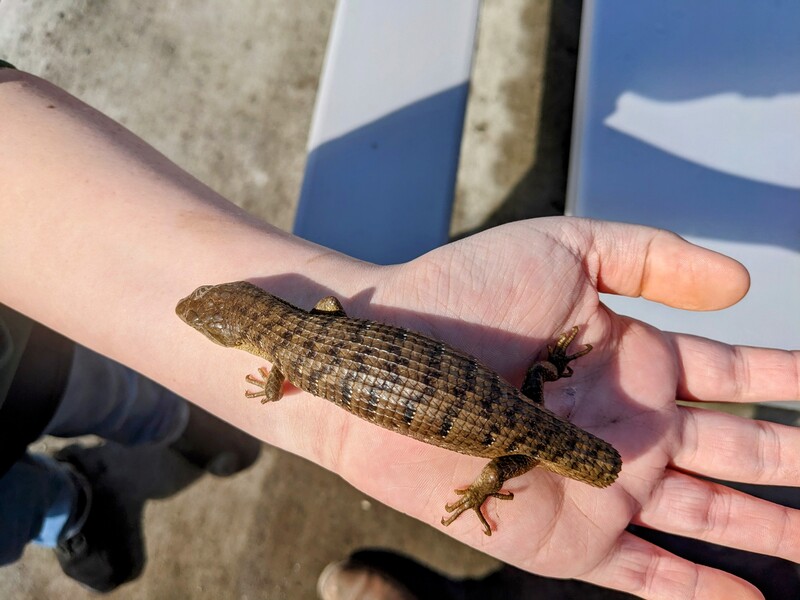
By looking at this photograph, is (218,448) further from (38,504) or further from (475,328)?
(475,328)

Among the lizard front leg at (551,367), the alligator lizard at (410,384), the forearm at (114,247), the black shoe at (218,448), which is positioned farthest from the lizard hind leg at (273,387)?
the black shoe at (218,448)

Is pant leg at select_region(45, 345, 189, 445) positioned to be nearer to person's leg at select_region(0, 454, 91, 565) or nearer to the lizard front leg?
person's leg at select_region(0, 454, 91, 565)

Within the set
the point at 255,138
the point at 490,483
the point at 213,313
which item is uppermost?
the point at 255,138

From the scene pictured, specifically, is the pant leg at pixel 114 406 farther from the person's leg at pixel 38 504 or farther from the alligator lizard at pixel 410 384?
the alligator lizard at pixel 410 384

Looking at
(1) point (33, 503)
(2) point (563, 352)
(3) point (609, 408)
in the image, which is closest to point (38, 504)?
(1) point (33, 503)

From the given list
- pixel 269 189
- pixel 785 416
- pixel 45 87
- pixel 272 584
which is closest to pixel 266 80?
pixel 269 189

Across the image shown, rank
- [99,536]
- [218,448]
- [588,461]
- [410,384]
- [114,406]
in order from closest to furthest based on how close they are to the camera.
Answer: [410,384], [588,461], [114,406], [99,536], [218,448]

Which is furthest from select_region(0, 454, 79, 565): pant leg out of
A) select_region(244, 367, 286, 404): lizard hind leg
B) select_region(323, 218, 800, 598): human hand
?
select_region(323, 218, 800, 598): human hand
